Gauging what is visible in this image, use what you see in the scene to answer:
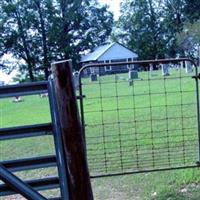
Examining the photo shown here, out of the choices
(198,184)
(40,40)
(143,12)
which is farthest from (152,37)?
(198,184)

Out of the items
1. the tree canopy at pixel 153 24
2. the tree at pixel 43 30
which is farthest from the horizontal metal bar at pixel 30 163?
the tree canopy at pixel 153 24

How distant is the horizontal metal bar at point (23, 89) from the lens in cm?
340

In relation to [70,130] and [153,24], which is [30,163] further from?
[153,24]

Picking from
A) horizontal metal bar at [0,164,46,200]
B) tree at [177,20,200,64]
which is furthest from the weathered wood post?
tree at [177,20,200,64]

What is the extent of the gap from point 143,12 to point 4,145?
2549 inches

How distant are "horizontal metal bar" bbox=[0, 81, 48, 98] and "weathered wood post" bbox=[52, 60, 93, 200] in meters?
0.13

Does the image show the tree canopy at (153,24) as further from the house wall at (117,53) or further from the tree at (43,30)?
the tree at (43,30)

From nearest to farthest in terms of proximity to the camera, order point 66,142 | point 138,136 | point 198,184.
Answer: point 66,142 < point 198,184 < point 138,136

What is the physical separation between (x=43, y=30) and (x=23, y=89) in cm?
6321

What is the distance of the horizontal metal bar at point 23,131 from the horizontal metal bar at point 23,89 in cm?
25

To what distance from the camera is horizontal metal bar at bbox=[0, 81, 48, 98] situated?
3.40 metres

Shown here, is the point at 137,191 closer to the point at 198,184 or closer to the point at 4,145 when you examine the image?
the point at 198,184

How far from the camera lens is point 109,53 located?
68.3 metres

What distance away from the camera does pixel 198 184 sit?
18.9ft
